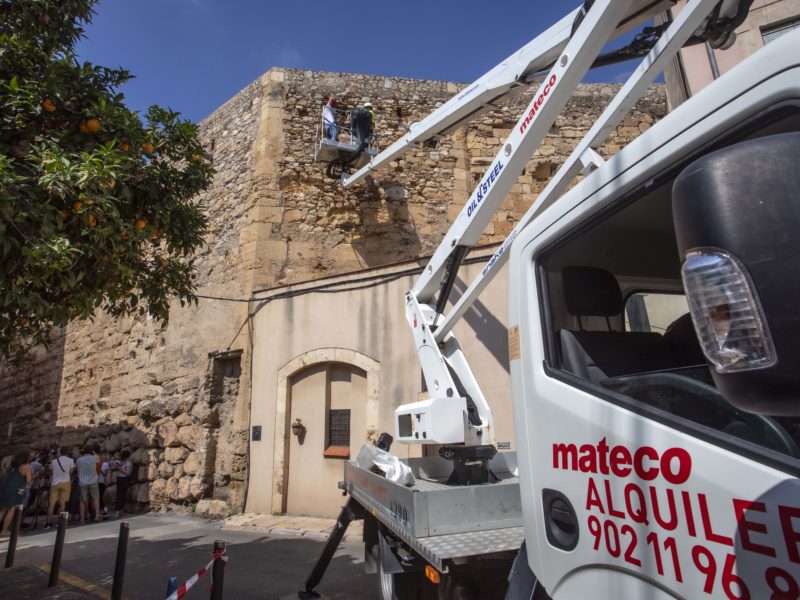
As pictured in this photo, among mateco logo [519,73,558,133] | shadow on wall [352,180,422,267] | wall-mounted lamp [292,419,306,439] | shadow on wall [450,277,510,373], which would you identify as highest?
shadow on wall [352,180,422,267]

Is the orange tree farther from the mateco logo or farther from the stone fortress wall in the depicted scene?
the stone fortress wall

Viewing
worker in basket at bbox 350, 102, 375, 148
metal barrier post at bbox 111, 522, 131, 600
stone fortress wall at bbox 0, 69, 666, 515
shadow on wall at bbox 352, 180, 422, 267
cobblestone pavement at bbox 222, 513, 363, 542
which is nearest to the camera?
metal barrier post at bbox 111, 522, 131, 600

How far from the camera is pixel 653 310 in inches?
82.8

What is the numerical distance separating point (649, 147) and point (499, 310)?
604 centimetres

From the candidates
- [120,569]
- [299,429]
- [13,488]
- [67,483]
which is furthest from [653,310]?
[67,483]

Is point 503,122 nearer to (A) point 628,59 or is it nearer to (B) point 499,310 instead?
(B) point 499,310

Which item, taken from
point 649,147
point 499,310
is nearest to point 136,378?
point 499,310

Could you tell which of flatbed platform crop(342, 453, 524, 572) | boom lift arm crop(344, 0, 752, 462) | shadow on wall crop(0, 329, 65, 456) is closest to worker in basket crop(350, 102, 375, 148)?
boom lift arm crop(344, 0, 752, 462)

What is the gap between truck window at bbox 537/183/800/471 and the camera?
4.43 ft

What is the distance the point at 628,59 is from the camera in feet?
12.7

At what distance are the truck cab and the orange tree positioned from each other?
3226mm

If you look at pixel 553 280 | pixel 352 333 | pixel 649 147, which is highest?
pixel 352 333

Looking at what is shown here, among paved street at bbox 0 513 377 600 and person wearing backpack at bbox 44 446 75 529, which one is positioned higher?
person wearing backpack at bbox 44 446 75 529

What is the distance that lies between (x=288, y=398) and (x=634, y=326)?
787 cm
